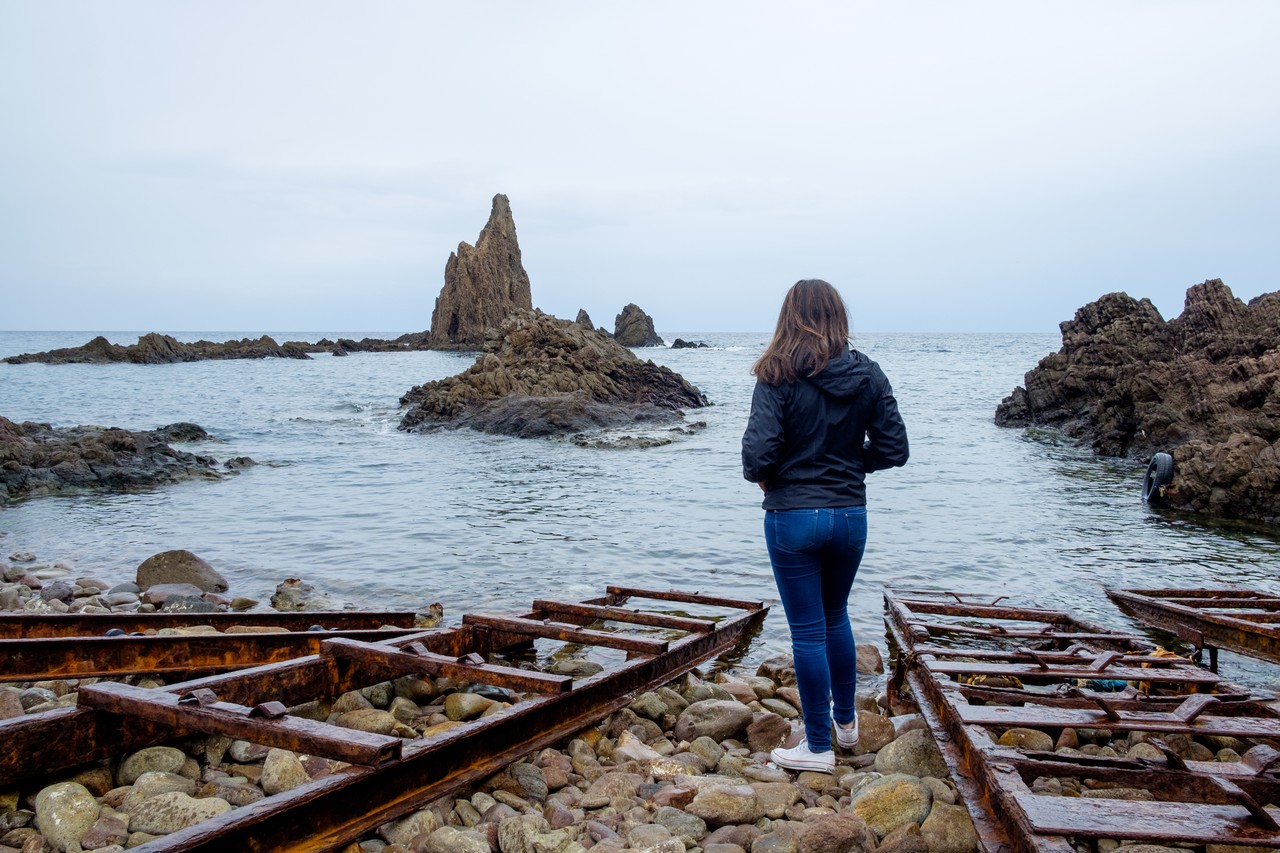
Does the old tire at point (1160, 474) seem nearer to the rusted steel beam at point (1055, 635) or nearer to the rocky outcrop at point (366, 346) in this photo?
the rusted steel beam at point (1055, 635)

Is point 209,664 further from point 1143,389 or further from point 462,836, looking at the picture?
point 1143,389

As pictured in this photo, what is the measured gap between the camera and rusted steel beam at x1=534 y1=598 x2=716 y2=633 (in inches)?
262

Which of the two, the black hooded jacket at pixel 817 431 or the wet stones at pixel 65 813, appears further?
the black hooded jacket at pixel 817 431

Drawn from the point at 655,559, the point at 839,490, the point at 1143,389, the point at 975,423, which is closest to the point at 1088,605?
the point at 655,559

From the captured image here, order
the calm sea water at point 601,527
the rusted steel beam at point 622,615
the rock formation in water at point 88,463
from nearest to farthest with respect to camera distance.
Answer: the rusted steel beam at point 622,615 < the calm sea water at point 601,527 < the rock formation in water at point 88,463

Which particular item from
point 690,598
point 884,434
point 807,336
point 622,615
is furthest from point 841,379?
point 690,598

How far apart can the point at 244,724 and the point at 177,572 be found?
6.19 m

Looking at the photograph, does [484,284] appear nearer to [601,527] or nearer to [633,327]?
[633,327]

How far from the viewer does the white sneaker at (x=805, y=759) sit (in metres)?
4.57

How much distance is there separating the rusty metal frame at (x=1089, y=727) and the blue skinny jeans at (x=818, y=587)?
1.82ft

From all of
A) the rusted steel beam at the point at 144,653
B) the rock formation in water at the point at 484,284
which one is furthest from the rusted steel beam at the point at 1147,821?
the rock formation in water at the point at 484,284

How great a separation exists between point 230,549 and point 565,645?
6.34 metres

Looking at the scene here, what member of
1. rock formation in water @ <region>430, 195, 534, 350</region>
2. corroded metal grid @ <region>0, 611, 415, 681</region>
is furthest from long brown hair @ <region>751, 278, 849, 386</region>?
rock formation in water @ <region>430, 195, 534, 350</region>

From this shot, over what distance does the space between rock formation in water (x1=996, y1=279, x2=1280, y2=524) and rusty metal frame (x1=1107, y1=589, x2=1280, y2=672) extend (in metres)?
7.18
